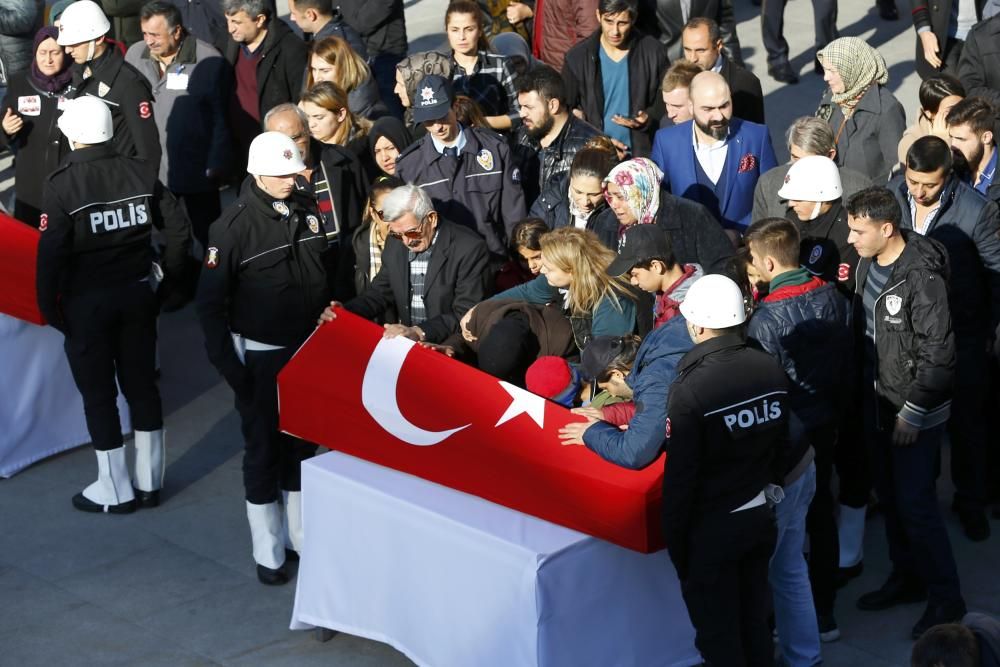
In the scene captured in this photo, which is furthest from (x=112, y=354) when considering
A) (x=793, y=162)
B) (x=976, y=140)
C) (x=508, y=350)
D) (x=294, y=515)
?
(x=976, y=140)

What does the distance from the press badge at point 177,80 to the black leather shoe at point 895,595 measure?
532cm

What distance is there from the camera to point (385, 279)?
20.9 feet

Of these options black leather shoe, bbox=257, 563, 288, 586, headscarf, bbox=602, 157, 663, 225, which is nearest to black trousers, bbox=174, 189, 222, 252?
black leather shoe, bbox=257, 563, 288, 586

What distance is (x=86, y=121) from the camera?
6.47 m

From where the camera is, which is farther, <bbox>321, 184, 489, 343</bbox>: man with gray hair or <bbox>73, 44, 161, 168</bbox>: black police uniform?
<bbox>73, 44, 161, 168</bbox>: black police uniform

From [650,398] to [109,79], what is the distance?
4.56 meters

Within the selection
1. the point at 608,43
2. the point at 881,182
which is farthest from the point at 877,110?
the point at 608,43

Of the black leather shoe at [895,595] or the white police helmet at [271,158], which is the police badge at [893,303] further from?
the white police helmet at [271,158]

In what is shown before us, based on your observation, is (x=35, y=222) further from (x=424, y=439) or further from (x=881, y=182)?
(x=881, y=182)

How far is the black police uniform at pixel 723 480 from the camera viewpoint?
4.43 m

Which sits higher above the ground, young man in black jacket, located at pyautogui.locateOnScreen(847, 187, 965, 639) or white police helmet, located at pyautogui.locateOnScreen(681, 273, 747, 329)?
white police helmet, located at pyautogui.locateOnScreen(681, 273, 747, 329)

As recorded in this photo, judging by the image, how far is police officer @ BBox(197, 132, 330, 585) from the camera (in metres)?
6.02

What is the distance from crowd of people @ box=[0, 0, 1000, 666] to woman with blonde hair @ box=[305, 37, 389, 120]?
2cm

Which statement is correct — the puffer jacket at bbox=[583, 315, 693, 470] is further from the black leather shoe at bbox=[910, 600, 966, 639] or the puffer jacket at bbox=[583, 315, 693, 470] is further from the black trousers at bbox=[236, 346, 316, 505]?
the black trousers at bbox=[236, 346, 316, 505]
